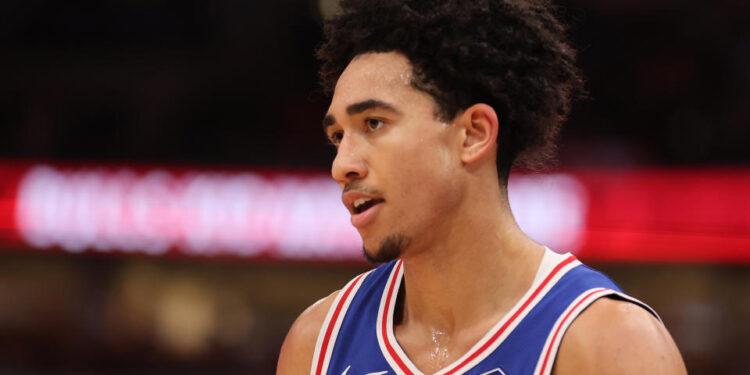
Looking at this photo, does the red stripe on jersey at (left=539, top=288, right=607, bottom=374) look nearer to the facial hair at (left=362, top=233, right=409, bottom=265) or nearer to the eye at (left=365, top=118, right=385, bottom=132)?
the facial hair at (left=362, top=233, right=409, bottom=265)

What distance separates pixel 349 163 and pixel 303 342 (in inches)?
19.1

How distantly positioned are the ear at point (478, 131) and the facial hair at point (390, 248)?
21 centimetres

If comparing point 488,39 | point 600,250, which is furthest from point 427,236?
point 600,250

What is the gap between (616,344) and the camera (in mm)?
1662

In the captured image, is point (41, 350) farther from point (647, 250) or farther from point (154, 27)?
point (647, 250)

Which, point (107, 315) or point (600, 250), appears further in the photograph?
point (107, 315)

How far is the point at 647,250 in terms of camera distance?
21.2 feet

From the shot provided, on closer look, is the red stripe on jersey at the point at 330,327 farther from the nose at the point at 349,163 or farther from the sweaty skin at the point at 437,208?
the nose at the point at 349,163

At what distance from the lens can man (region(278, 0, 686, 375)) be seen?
1795 mm

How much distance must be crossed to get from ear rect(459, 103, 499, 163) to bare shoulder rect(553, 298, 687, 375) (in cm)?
38

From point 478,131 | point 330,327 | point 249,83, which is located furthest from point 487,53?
point 249,83

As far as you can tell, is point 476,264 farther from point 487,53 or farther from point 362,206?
point 487,53

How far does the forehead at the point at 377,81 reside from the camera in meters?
1.84

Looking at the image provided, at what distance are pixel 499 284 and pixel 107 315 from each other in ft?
21.6
